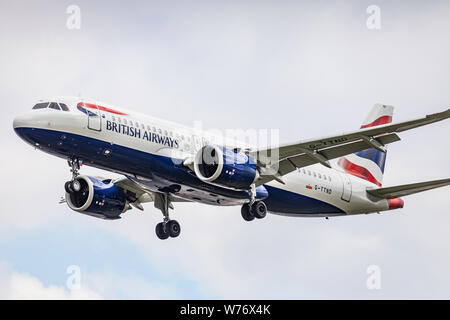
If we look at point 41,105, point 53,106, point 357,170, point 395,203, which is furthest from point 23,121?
point 395,203

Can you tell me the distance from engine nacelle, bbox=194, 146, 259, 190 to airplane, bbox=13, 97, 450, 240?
1.9 inches

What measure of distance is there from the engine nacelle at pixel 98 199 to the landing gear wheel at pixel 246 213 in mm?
8036

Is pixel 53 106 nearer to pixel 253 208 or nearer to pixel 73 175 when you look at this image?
pixel 73 175

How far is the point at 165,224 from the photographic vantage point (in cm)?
5025

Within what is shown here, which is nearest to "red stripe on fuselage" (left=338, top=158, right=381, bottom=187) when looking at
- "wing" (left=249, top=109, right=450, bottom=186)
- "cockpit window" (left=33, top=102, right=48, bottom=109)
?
"wing" (left=249, top=109, right=450, bottom=186)

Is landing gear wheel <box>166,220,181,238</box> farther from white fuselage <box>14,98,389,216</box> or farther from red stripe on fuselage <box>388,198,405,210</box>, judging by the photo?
red stripe on fuselage <box>388,198,405,210</box>

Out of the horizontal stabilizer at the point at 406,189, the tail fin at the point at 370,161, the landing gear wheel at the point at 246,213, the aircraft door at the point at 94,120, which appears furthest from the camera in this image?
the tail fin at the point at 370,161

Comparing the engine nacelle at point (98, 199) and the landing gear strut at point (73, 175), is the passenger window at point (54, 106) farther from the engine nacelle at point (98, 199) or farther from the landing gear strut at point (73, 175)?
the engine nacelle at point (98, 199)

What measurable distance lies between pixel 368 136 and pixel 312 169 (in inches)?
357

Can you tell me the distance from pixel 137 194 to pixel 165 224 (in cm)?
259

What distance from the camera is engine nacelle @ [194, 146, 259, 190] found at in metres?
43.5

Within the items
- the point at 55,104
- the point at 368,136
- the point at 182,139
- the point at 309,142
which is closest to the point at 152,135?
the point at 182,139

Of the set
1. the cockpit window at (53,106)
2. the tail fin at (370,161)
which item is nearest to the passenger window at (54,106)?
the cockpit window at (53,106)

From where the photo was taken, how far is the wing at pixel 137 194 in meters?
50.3
